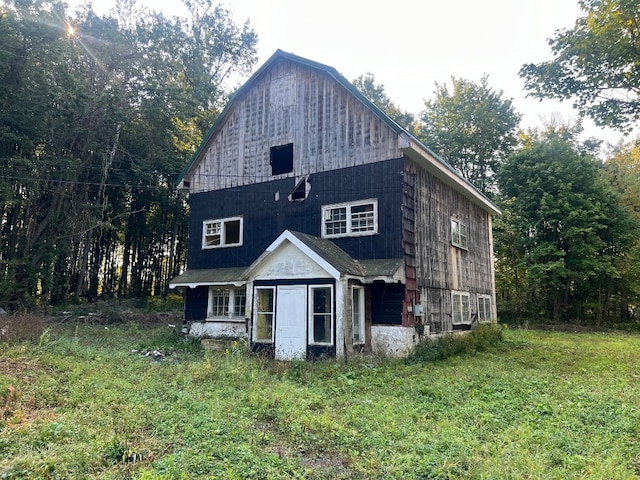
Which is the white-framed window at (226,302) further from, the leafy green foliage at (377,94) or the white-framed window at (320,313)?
the leafy green foliage at (377,94)

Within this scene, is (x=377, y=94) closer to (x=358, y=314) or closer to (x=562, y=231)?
(x=562, y=231)

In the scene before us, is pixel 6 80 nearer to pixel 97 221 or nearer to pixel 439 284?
pixel 97 221

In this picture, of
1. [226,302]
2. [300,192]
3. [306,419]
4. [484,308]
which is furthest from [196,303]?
[484,308]

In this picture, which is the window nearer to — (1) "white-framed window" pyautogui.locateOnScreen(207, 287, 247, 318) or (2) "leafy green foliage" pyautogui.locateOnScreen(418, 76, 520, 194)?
(1) "white-framed window" pyautogui.locateOnScreen(207, 287, 247, 318)

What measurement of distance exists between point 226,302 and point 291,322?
4026mm

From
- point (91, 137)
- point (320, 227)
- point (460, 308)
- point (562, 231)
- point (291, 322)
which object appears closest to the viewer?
point (291, 322)

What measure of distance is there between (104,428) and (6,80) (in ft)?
63.3

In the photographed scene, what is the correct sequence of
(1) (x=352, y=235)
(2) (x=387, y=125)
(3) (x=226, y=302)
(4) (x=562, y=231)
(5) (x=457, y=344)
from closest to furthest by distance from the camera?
1. (2) (x=387, y=125)
2. (1) (x=352, y=235)
3. (5) (x=457, y=344)
4. (3) (x=226, y=302)
5. (4) (x=562, y=231)

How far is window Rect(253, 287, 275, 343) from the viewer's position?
12.0 m

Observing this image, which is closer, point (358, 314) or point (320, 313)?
point (320, 313)

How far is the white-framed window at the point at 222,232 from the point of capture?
15008 millimetres

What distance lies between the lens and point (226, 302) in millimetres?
14695

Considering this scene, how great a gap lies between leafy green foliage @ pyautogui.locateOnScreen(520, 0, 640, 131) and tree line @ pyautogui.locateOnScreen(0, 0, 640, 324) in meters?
0.04

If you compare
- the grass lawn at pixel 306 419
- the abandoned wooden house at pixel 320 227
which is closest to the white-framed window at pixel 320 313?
the abandoned wooden house at pixel 320 227
